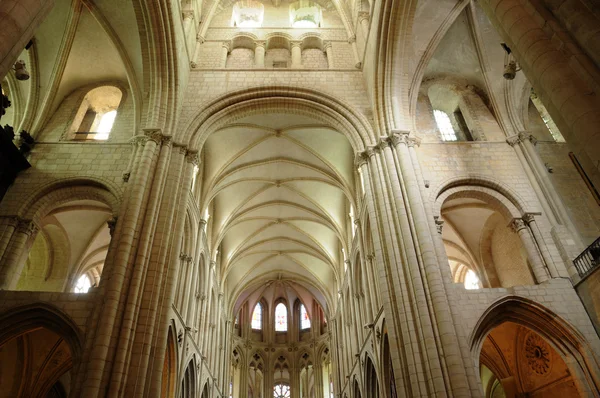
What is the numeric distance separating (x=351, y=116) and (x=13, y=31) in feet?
34.5

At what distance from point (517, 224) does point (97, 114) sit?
13.8 m

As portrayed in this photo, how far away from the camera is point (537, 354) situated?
1249cm

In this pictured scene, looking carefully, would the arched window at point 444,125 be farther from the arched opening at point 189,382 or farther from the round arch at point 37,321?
the round arch at point 37,321

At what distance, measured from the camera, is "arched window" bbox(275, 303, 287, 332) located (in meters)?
32.3

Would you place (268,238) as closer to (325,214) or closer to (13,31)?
(325,214)

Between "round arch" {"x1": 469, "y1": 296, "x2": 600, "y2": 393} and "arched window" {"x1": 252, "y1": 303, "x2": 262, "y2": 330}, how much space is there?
23568 mm

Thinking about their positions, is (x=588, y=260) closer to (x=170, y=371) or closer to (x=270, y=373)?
(x=170, y=371)

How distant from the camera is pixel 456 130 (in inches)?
586

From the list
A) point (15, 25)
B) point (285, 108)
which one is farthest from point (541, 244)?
point (15, 25)

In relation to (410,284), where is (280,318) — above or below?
above

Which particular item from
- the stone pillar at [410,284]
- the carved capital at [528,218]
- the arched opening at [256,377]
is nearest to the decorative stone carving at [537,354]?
the carved capital at [528,218]

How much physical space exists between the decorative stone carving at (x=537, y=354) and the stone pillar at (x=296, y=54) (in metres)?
11.8

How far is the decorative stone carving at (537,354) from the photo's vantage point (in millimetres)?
12141

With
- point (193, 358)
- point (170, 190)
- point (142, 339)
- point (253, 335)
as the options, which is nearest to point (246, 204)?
point (193, 358)
